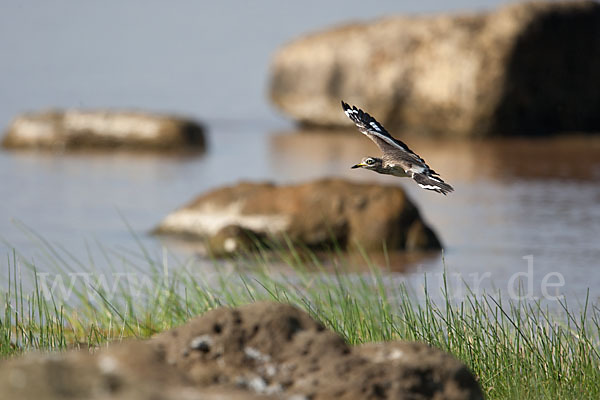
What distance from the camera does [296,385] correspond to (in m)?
2.67

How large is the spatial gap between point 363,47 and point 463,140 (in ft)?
13.0

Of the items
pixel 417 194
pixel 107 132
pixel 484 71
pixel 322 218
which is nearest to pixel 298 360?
pixel 322 218

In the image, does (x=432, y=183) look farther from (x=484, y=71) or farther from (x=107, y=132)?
(x=484, y=71)

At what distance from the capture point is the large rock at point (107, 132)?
1898 cm

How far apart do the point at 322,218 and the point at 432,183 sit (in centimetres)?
610

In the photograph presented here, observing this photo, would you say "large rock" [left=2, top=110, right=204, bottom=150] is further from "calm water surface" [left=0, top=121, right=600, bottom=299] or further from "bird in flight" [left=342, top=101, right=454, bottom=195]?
"bird in flight" [left=342, top=101, right=454, bottom=195]

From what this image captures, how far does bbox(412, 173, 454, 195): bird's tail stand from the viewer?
11.1ft

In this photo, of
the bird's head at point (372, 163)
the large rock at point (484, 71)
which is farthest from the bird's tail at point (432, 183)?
the large rock at point (484, 71)

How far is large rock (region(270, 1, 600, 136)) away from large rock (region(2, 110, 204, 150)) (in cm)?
497

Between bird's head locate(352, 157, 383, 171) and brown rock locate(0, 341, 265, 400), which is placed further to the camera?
bird's head locate(352, 157, 383, 171)

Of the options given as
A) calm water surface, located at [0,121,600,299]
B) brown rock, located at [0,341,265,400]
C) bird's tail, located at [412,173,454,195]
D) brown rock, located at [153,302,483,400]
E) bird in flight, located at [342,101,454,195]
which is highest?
bird in flight, located at [342,101,454,195]

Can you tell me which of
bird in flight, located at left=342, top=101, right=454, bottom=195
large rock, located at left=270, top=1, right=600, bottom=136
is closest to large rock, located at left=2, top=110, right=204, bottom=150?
large rock, located at left=270, top=1, right=600, bottom=136

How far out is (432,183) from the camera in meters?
3.49

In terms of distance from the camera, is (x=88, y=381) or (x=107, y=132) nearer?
(x=88, y=381)
